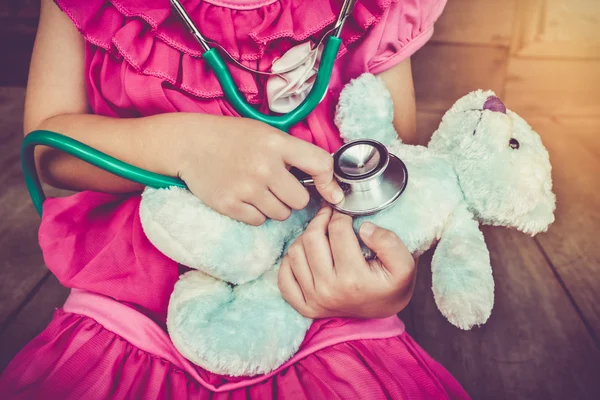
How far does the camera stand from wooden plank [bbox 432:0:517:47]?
0.86m

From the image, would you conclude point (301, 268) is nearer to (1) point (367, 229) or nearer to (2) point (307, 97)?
(1) point (367, 229)

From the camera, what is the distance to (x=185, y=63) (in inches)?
20.0

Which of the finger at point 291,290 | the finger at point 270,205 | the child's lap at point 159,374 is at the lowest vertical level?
the child's lap at point 159,374

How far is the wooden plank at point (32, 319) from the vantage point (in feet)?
2.47

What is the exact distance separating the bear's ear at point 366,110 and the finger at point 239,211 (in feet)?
0.56

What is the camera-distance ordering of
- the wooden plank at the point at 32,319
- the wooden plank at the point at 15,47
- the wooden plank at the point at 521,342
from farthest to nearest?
the wooden plank at the point at 15,47 < the wooden plank at the point at 32,319 < the wooden plank at the point at 521,342

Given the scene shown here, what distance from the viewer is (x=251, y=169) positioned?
458 millimetres

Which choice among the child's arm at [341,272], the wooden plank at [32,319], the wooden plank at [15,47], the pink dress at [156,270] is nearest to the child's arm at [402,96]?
the pink dress at [156,270]

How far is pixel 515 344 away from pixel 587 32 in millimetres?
658

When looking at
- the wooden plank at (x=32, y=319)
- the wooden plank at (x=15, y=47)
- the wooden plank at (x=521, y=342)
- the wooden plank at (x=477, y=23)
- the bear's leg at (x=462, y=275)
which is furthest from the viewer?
the wooden plank at (x=15, y=47)

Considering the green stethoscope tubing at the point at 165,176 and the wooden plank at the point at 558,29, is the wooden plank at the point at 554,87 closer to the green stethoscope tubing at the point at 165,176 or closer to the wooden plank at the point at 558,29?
the wooden plank at the point at 558,29

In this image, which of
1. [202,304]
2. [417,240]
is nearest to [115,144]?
[202,304]

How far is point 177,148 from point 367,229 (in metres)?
0.23

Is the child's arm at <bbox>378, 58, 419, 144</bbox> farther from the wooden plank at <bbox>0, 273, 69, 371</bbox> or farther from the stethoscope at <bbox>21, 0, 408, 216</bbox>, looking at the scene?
the wooden plank at <bbox>0, 273, 69, 371</bbox>
